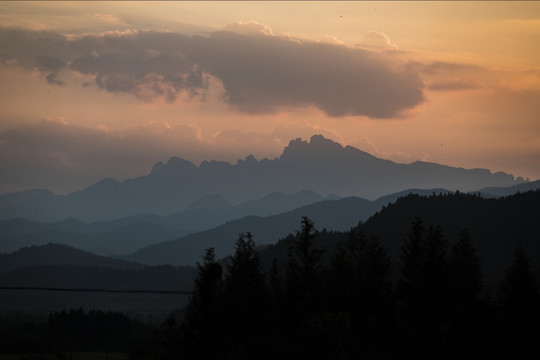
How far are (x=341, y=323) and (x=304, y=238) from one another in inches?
695

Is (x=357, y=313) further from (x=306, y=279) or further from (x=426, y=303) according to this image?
(x=426, y=303)

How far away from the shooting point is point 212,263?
7481cm

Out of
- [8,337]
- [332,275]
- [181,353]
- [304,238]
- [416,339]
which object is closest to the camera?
[181,353]

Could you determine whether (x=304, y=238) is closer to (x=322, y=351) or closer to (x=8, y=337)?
(x=322, y=351)

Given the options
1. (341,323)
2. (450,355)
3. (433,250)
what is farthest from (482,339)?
(341,323)

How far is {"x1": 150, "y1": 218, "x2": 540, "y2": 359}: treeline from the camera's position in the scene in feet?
235

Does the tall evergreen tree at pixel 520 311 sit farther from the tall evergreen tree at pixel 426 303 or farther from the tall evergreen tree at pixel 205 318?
Result: the tall evergreen tree at pixel 205 318

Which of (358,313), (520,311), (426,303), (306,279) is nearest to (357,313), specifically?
(358,313)

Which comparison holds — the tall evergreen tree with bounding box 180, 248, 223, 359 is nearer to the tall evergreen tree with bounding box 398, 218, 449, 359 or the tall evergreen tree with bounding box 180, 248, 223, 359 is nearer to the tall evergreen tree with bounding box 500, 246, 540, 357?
the tall evergreen tree with bounding box 398, 218, 449, 359

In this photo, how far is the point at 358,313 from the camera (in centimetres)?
8819

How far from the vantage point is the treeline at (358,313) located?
71.5m

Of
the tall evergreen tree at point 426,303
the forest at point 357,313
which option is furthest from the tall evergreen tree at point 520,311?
the tall evergreen tree at point 426,303

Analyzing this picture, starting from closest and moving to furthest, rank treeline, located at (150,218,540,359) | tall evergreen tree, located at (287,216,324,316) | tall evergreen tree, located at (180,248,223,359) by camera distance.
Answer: treeline, located at (150,218,540,359)
tall evergreen tree, located at (180,248,223,359)
tall evergreen tree, located at (287,216,324,316)

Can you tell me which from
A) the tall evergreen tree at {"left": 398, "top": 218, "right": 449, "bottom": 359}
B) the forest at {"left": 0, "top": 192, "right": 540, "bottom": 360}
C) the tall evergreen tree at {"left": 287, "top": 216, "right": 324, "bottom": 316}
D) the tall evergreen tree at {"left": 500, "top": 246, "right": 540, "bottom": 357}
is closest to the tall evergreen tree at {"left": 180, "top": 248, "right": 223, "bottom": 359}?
the forest at {"left": 0, "top": 192, "right": 540, "bottom": 360}
